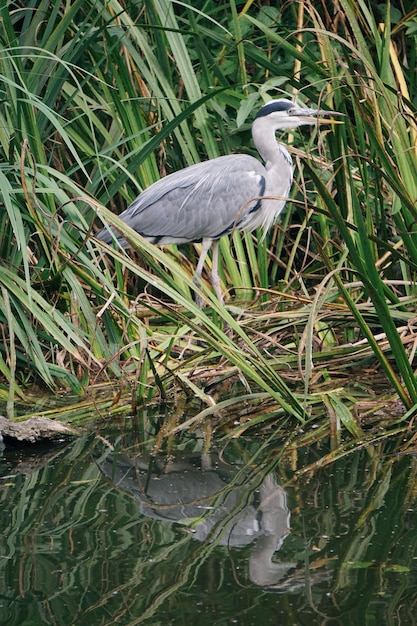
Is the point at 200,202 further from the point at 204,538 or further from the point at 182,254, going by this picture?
the point at 204,538

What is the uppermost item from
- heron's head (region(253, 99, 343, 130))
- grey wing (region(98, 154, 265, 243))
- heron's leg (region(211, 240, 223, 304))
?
heron's head (region(253, 99, 343, 130))

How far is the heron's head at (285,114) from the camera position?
505cm

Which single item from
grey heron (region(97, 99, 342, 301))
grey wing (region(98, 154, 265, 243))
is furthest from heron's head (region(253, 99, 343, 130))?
grey wing (region(98, 154, 265, 243))

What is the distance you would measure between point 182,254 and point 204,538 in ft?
10.1

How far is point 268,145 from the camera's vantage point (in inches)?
209

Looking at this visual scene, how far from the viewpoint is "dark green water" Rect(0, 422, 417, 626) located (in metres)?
2.23

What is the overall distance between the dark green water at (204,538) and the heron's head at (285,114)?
2127mm

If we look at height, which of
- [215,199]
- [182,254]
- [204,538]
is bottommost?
[182,254]

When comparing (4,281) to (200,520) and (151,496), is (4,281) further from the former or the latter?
(200,520)

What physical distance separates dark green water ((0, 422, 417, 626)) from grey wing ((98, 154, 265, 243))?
178cm

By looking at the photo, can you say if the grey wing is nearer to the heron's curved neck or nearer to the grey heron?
the grey heron

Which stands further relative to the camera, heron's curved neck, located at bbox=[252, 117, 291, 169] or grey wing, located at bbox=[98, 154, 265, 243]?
heron's curved neck, located at bbox=[252, 117, 291, 169]

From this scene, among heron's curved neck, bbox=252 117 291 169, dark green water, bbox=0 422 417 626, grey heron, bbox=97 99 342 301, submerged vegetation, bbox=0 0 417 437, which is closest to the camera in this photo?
dark green water, bbox=0 422 417 626

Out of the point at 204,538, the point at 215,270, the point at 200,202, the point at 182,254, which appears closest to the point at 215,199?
the point at 200,202
